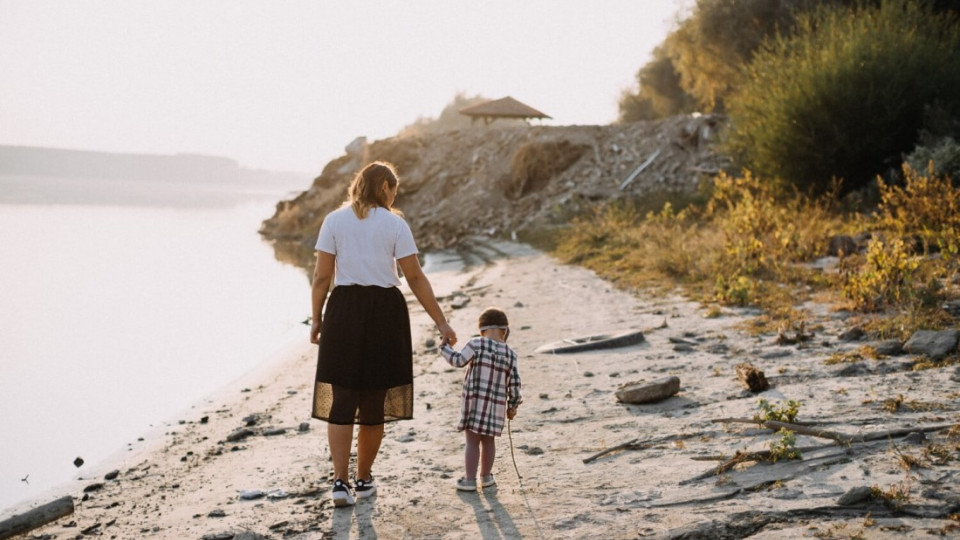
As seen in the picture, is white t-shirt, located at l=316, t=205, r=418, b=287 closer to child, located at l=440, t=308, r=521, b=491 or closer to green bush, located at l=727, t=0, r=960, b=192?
child, located at l=440, t=308, r=521, b=491

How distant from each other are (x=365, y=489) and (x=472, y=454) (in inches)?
25.7

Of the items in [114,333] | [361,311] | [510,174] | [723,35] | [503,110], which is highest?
[723,35]

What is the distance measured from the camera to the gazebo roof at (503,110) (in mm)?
36219

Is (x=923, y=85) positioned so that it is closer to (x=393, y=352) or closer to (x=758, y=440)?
(x=758, y=440)

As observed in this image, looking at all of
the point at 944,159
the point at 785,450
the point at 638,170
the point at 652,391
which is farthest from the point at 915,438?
the point at 638,170

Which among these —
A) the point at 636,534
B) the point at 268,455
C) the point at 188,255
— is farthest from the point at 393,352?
the point at 188,255

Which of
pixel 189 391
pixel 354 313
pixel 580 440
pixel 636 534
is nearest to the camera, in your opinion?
pixel 636 534

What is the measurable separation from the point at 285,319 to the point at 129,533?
1084 cm

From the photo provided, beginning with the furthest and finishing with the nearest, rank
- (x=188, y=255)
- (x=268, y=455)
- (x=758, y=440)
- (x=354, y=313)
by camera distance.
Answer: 1. (x=188, y=255)
2. (x=268, y=455)
3. (x=758, y=440)
4. (x=354, y=313)

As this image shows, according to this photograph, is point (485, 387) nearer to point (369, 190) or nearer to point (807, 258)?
point (369, 190)

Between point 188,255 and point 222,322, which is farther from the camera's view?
point 188,255

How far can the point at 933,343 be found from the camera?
251 inches

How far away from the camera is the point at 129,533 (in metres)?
4.69

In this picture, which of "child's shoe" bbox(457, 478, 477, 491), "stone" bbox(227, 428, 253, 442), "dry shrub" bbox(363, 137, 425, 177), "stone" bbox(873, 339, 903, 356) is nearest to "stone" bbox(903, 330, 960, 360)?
"stone" bbox(873, 339, 903, 356)
